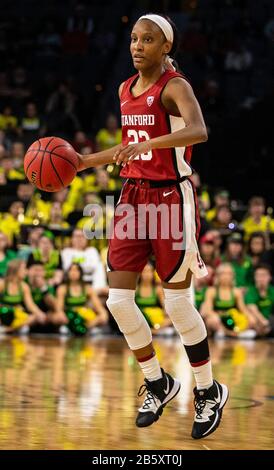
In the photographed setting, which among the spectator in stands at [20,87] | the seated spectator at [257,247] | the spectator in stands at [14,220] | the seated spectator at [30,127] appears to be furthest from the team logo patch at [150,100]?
the spectator in stands at [20,87]

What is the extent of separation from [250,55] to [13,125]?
4.55m

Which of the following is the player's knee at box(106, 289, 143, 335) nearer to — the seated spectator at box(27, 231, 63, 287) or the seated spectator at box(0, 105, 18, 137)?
the seated spectator at box(27, 231, 63, 287)

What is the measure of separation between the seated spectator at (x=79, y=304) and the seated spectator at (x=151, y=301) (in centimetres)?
48

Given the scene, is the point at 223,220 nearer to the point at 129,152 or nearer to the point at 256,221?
the point at 256,221

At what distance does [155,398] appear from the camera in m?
5.58

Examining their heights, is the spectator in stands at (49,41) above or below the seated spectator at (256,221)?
above

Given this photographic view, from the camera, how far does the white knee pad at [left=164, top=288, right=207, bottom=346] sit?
5.36 metres

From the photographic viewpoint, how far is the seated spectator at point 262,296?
1222 cm

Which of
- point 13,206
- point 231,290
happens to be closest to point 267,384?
point 231,290

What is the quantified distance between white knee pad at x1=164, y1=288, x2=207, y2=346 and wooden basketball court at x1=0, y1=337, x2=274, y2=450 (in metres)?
0.50

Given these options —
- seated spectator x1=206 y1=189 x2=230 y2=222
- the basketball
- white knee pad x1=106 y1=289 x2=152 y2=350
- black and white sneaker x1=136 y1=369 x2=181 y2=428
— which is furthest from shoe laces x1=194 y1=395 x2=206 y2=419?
seated spectator x1=206 y1=189 x2=230 y2=222

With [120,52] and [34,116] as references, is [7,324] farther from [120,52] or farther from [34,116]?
[120,52]

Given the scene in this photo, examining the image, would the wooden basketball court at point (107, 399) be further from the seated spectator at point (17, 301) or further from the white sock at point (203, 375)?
the seated spectator at point (17, 301)

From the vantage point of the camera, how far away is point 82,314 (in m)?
11.9
